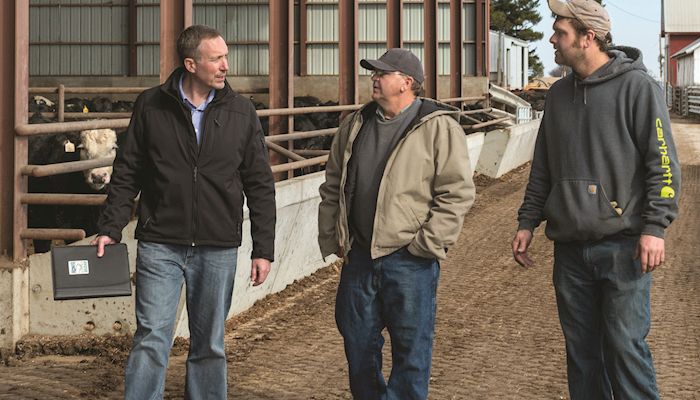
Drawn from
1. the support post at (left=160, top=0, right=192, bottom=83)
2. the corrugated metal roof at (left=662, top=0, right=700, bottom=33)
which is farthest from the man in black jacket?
the corrugated metal roof at (left=662, top=0, right=700, bottom=33)

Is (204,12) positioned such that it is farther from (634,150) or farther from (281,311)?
(634,150)

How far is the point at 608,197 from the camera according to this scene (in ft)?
15.2

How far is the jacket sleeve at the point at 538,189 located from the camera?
4934 millimetres

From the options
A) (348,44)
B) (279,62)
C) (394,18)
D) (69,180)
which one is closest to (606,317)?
(69,180)

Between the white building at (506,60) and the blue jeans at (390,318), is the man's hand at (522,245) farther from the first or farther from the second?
the white building at (506,60)

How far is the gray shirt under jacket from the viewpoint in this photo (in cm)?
504

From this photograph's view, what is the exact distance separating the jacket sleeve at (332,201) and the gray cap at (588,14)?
1.11 m

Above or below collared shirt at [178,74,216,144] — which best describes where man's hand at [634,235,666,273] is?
below

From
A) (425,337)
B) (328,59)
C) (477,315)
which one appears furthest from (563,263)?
(328,59)

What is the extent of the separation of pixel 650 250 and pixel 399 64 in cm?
134

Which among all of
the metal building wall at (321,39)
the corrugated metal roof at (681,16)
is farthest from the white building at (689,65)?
the metal building wall at (321,39)

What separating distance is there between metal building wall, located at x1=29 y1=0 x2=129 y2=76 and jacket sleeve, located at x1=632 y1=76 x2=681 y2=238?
25.0m

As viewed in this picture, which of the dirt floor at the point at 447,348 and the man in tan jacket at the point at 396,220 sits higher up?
the man in tan jacket at the point at 396,220

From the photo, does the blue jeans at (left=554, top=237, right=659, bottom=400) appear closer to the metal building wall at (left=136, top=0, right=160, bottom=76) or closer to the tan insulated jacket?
the tan insulated jacket
